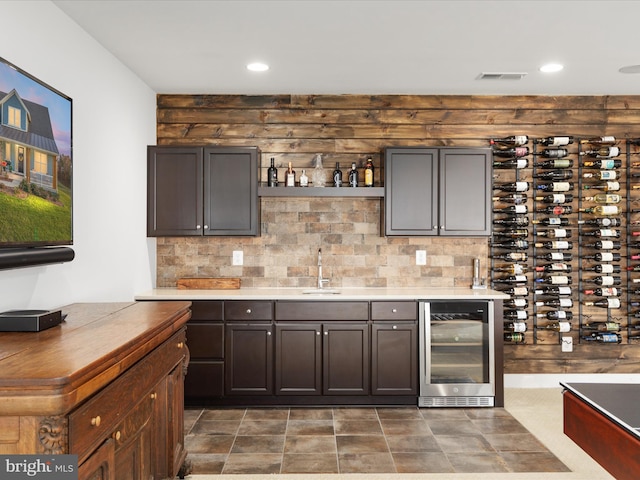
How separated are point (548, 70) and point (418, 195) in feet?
4.63

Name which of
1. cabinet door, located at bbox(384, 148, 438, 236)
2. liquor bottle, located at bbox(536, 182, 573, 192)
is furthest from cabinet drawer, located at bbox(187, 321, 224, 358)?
liquor bottle, located at bbox(536, 182, 573, 192)

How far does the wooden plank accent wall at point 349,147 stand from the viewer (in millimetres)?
4852

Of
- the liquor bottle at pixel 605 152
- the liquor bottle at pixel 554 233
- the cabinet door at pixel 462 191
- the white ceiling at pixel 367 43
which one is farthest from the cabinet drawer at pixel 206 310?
the liquor bottle at pixel 605 152

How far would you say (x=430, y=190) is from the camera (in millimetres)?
4582

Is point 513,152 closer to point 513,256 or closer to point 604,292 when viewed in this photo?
point 513,256

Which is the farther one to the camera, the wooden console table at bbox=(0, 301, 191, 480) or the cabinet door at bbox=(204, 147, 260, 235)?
the cabinet door at bbox=(204, 147, 260, 235)

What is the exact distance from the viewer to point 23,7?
2.63m

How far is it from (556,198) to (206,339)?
3.32 metres

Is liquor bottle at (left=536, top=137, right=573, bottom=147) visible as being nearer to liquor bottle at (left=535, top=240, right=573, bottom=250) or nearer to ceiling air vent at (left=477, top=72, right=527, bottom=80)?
ceiling air vent at (left=477, top=72, right=527, bottom=80)

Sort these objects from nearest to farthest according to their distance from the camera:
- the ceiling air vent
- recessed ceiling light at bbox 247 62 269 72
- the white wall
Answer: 1. the white wall
2. recessed ceiling light at bbox 247 62 269 72
3. the ceiling air vent

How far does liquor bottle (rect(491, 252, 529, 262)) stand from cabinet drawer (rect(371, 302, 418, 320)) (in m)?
1.11

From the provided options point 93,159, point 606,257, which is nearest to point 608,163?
point 606,257

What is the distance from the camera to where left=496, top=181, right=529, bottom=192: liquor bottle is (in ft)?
15.6

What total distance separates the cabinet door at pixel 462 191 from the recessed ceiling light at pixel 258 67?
166cm
